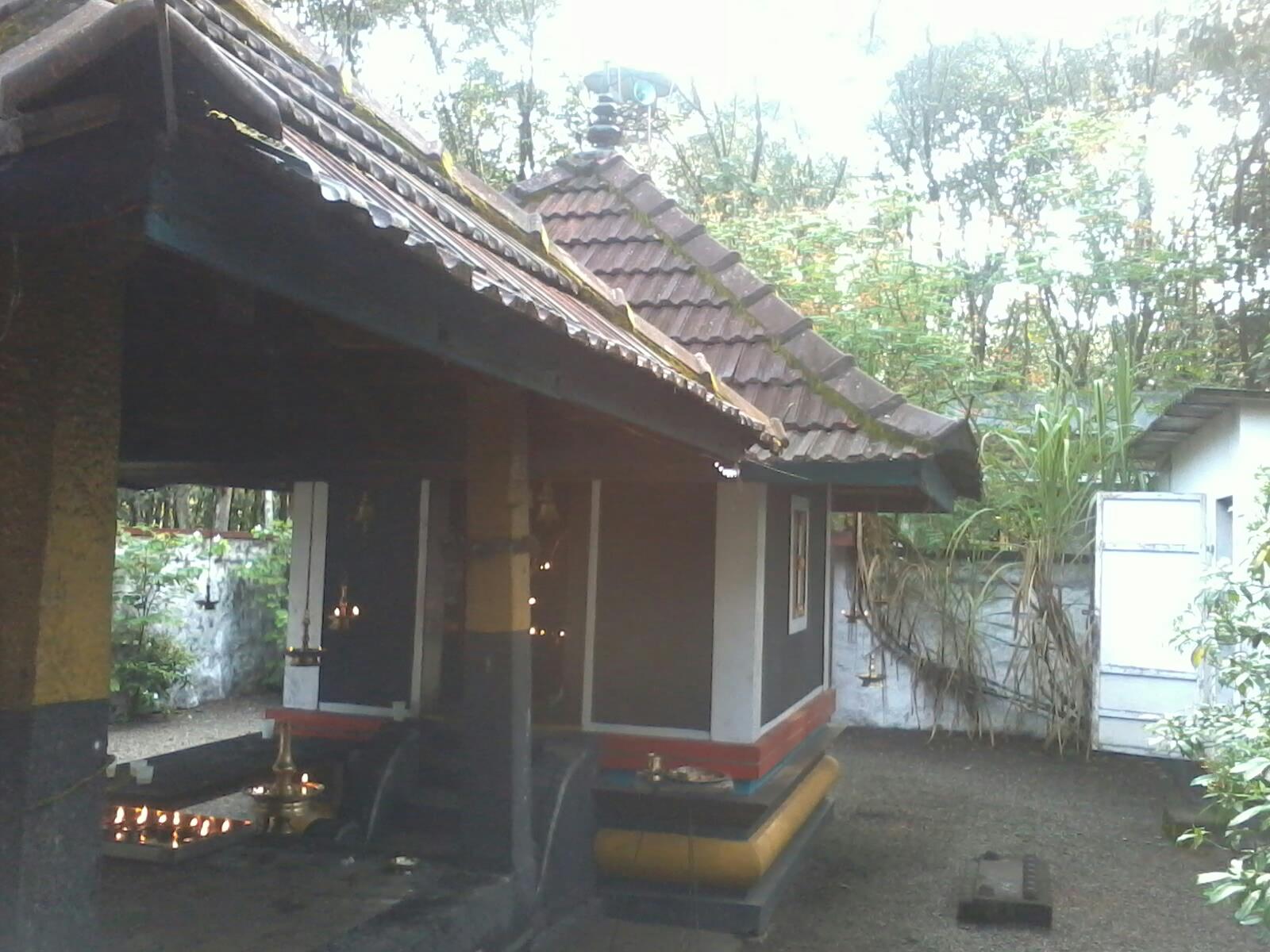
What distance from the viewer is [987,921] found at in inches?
249

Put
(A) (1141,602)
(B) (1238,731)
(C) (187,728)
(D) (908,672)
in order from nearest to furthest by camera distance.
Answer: (B) (1238,731), (A) (1141,602), (C) (187,728), (D) (908,672)

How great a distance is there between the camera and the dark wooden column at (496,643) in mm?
4637

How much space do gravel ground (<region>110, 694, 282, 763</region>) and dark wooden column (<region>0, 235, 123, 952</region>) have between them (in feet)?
24.6

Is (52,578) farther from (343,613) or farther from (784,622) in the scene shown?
(784,622)

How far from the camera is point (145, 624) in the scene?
11930 millimetres

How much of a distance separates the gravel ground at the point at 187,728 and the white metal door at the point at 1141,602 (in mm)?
8021

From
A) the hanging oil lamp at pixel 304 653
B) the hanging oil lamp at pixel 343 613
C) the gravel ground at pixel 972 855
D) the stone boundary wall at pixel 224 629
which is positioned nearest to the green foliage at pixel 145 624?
the stone boundary wall at pixel 224 629

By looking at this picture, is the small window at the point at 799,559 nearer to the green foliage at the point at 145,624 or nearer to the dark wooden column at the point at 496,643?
the dark wooden column at the point at 496,643

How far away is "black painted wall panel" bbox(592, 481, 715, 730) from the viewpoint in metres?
6.35

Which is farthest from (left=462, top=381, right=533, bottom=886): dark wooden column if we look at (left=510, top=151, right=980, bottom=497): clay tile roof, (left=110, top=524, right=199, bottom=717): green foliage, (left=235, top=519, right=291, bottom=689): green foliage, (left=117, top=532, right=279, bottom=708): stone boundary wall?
(left=235, top=519, right=291, bottom=689): green foliage

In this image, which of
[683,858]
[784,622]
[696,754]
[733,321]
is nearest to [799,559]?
[784,622]

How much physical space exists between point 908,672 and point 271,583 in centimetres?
732

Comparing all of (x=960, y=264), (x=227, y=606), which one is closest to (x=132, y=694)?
(x=227, y=606)

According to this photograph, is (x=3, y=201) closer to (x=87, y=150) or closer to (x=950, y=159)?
(x=87, y=150)
